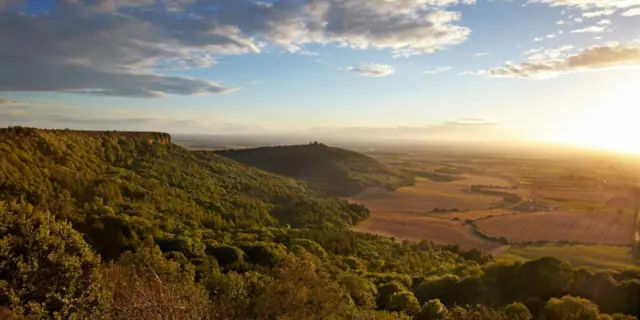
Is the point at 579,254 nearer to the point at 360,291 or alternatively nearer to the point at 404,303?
the point at 404,303

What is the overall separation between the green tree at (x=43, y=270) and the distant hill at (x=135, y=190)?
1060 centimetres

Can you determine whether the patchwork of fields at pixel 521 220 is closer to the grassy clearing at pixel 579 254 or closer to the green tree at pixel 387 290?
the grassy clearing at pixel 579 254

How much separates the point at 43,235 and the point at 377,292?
19.3m

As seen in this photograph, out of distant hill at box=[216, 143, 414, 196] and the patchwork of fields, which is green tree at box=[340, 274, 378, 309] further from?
distant hill at box=[216, 143, 414, 196]

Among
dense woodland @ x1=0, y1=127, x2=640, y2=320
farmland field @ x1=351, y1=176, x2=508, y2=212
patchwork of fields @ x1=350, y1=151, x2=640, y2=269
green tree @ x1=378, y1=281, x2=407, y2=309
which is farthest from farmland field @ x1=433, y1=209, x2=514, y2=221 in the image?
green tree @ x1=378, y1=281, x2=407, y2=309

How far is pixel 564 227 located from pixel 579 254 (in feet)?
48.7

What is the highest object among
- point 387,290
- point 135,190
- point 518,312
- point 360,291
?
point 135,190

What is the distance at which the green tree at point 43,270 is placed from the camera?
1155cm

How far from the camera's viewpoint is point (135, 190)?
36.9 m

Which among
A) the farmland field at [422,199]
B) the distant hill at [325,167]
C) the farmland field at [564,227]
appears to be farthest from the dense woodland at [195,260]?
the distant hill at [325,167]

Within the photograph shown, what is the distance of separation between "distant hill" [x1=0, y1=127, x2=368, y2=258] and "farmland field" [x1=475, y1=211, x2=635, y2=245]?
2133 cm

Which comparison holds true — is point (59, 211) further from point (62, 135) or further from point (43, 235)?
point (62, 135)

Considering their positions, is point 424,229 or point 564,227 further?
point 424,229

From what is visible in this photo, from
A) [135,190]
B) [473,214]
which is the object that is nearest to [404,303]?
[135,190]
